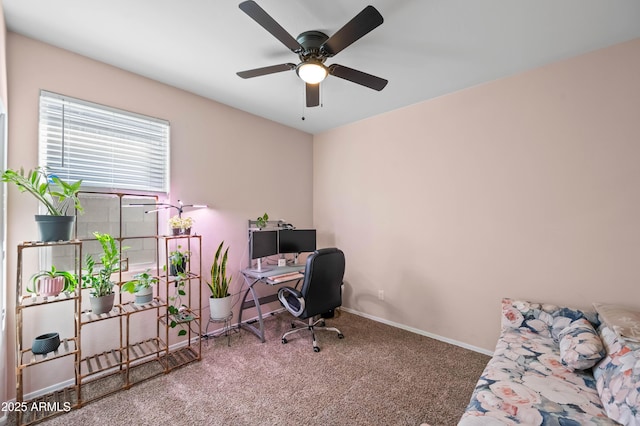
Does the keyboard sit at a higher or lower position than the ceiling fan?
lower

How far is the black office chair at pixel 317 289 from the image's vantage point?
8.52 ft

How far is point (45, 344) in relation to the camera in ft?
5.84

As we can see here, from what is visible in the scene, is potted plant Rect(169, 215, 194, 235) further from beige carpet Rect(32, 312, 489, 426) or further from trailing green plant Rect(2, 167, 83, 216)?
beige carpet Rect(32, 312, 489, 426)

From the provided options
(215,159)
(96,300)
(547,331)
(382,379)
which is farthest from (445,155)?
(96,300)

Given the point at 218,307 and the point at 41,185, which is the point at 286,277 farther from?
the point at 41,185

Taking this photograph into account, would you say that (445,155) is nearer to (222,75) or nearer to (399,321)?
(399,321)

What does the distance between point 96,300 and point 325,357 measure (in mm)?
1962

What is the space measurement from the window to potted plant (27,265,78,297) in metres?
0.78

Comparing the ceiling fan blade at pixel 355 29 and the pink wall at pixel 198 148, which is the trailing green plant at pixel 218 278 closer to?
the pink wall at pixel 198 148

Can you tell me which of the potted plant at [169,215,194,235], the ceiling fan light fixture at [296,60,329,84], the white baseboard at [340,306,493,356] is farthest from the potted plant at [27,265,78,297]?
the white baseboard at [340,306,493,356]

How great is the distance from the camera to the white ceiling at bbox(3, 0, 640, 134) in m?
1.69

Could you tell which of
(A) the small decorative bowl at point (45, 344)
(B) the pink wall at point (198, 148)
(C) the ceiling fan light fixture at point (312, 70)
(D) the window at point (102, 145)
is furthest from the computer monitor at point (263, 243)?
(C) the ceiling fan light fixture at point (312, 70)

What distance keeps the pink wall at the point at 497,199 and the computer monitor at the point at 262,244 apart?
1.03m

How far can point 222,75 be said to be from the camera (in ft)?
8.23
